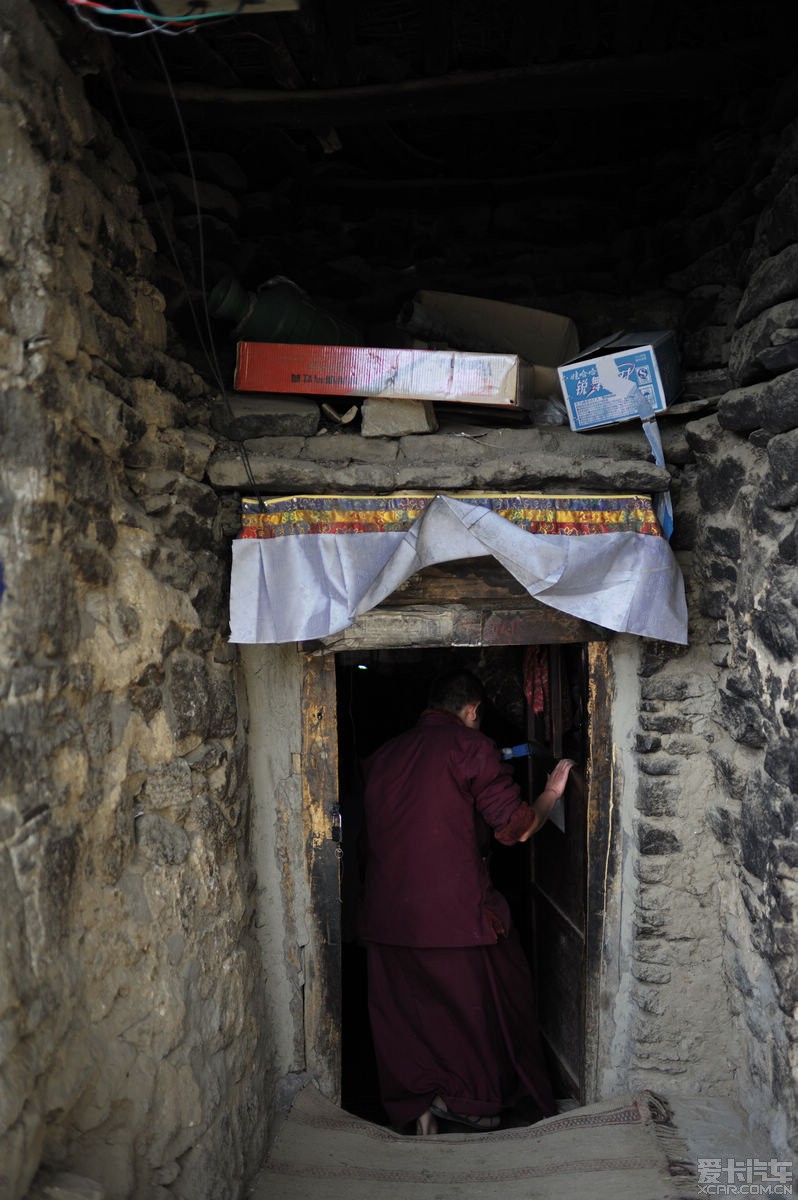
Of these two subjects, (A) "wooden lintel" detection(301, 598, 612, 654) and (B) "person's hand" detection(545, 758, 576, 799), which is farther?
(B) "person's hand" detection(545, 758, 576, 799)

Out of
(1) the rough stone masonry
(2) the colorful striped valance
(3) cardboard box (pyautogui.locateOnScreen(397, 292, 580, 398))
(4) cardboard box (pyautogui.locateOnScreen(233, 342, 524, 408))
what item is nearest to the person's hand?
(1) the rough stone masonry

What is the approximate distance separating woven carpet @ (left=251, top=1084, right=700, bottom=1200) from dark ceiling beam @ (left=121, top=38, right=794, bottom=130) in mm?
3056

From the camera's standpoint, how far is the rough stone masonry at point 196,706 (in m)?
1.90

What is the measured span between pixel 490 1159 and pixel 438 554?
1.93 m

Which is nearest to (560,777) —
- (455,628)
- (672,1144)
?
(455,628)

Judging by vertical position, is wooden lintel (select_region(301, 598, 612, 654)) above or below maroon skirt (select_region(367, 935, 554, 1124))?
above

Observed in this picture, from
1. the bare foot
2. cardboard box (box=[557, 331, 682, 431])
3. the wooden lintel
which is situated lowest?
the bare foot

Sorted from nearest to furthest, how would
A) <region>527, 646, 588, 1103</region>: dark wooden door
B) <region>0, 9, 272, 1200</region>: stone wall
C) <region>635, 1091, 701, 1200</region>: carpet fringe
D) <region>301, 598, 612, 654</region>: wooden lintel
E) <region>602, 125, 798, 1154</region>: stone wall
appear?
1. <region>0, 9, 272, 1200</region>: stone wall
2. <region>602, 125, 798, 1154</region>: stone wall
3. <region>635, 1091, 701, 1200</region>: carpet fringe
4. <region>301, 598, 612, 654</region>: wooden lintel
5. <region>527, 646, 588, 1103</region>: dark wooden door

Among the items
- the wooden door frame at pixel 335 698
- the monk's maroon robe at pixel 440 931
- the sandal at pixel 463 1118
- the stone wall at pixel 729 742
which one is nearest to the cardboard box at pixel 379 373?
the wooden door frame at pixel 335 698

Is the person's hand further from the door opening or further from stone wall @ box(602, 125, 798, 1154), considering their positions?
stone wall @ box(602, 125, 798, 1154)

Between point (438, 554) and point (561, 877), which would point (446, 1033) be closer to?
point (561, 877)

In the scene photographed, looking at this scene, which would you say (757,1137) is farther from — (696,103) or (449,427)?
(696,103)

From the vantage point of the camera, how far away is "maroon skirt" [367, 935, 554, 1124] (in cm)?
348

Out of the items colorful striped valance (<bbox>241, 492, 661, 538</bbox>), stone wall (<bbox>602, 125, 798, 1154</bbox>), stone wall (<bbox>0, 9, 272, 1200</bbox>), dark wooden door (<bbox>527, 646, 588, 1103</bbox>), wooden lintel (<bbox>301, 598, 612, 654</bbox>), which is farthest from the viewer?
dark wooden door (<bbox>527, 646, 588, 1103</bbox>)
